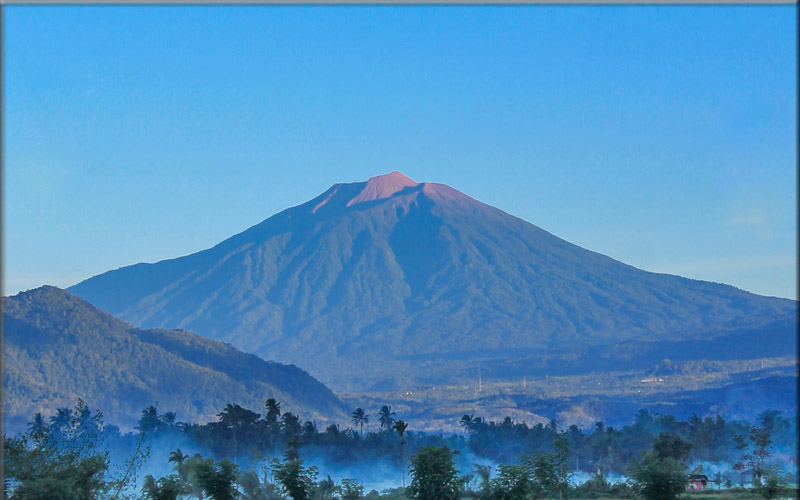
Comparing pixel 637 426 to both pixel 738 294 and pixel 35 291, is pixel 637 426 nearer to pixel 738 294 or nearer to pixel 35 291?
pixel 35 291

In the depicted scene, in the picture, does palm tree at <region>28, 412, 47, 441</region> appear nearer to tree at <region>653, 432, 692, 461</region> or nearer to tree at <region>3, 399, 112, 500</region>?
tree at <region>3, 399, 112, 500</region>

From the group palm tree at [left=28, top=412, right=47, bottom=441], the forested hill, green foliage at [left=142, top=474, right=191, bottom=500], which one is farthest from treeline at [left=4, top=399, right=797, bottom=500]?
the forested hill

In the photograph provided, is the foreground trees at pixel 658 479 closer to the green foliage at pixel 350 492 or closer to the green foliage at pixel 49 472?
the green foliage at pixel 350 492

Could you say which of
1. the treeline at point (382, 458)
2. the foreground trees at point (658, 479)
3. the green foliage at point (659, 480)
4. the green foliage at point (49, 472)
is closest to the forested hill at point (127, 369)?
the treeline at point (382, 458)

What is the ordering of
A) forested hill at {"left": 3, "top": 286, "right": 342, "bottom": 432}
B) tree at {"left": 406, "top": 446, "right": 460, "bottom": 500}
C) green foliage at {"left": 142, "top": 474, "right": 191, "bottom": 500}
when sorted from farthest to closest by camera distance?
forested hill at {"left": 3, "top": 286, "right": 342, "bottom": 432}
tree at {"left": 406, "top": 446, "right": 460, "bottom": 500}
green foliage at {"left": 142, "top": 474, "right": 191, "bottom": 500}

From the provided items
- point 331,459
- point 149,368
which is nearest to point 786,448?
point 331,459

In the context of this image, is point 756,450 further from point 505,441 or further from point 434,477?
point 434,477

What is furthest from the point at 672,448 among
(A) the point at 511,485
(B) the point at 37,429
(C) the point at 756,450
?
(B) the point at 37,429
